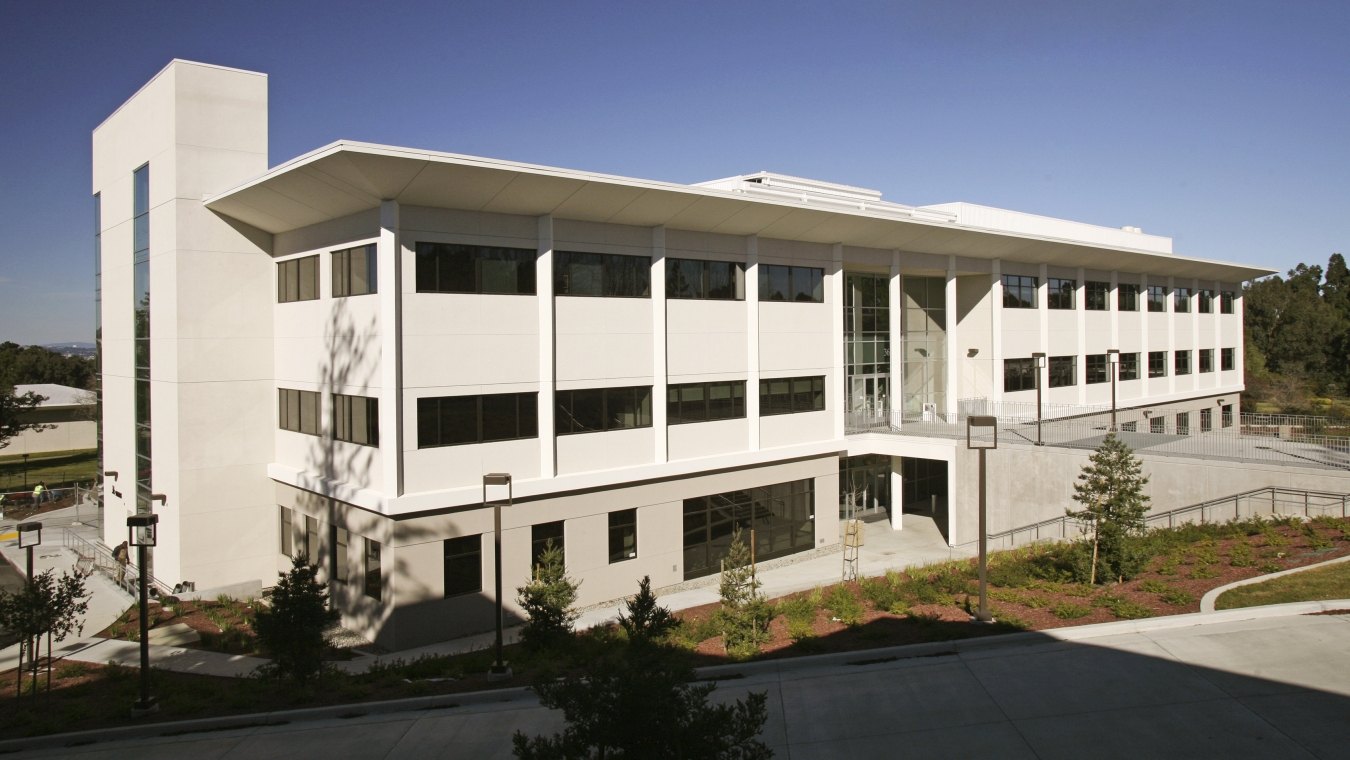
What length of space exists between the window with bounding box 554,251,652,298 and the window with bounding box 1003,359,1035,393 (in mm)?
20390

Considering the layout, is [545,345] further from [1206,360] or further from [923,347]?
[1206,360]

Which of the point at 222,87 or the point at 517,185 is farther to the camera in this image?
the point at 222,87

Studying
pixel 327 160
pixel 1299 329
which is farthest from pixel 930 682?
pixel 1299 329

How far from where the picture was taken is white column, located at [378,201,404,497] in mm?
19656

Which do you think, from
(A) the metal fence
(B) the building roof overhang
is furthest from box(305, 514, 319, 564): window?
(A) the metal fence

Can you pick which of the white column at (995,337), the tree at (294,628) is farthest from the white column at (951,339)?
the tree at (294,628)

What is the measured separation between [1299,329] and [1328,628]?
73.8 m

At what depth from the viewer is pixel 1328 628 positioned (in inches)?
522

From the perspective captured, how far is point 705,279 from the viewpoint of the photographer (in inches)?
1026

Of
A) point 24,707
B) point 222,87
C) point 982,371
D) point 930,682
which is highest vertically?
point 222,87

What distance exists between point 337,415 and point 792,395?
14.6 meters

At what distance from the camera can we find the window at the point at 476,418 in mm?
20406

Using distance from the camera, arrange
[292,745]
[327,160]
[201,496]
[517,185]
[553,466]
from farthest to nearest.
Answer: [201,496], [553,466], [517,185], [327,160], [292,745]

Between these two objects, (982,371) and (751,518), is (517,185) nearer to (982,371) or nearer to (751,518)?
(751,518)
